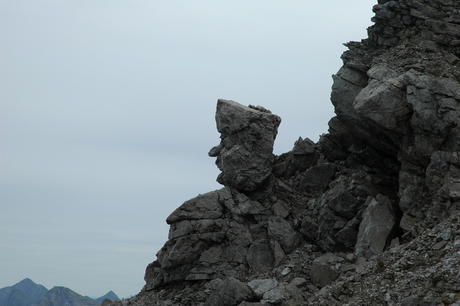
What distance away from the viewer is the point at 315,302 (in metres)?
37.3

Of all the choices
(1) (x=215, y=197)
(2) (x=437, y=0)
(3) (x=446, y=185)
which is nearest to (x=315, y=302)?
(3) (x=446, y=185)

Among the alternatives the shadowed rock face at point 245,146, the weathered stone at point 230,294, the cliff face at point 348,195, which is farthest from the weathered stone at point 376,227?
the shadowed rock face at point 245,146

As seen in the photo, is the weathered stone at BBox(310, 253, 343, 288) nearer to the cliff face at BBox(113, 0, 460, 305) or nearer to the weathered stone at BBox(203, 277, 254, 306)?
the cliff face at BBox(113, 0, 460, 305)

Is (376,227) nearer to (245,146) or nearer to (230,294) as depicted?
(230,294)

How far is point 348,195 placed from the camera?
50.5m

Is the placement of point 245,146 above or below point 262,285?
above

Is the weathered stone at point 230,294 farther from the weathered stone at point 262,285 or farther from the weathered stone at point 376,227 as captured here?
the weathered stone at point 376,227

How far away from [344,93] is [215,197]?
17.7m

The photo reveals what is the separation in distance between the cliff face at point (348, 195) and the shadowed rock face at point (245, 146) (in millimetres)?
126

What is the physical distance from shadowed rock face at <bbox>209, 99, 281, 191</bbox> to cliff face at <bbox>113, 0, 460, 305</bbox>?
13 centimetres

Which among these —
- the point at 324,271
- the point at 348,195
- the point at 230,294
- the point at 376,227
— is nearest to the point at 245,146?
the point at 348,195

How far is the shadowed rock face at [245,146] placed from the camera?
56.8m

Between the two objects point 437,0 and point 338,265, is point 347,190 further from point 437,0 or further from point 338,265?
point 437,0

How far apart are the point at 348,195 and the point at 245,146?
1301 centimetres
